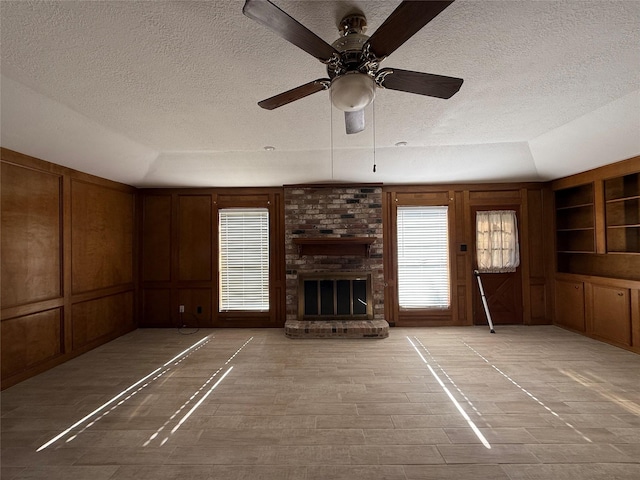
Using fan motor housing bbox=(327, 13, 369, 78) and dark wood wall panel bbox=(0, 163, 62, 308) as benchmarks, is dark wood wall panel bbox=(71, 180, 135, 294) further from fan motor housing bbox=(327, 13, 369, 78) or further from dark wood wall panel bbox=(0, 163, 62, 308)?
fan motor housing bbox=(327, 13, 369, 78)

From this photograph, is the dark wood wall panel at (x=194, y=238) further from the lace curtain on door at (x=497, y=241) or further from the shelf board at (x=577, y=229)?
the shelf board at (x=577, y=229)

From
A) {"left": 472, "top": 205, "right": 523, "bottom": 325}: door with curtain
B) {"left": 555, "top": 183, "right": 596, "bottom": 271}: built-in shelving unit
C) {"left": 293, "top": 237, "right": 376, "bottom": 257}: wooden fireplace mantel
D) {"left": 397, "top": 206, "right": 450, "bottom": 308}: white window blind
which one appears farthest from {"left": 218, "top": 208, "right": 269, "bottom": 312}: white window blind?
{"left": 555, "top": 183, "right": 596, "bottom": 271}: built-in shelving unit

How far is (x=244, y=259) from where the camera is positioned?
5.23 m

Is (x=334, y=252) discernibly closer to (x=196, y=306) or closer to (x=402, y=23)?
(x=196, y=306)

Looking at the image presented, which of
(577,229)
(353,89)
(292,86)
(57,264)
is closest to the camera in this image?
(353,89)

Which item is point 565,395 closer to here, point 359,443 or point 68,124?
point 359,443

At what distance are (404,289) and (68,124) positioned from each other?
16.4ft

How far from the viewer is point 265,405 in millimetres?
2631

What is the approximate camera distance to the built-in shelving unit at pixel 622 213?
409 cm

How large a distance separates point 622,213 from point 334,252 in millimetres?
4192

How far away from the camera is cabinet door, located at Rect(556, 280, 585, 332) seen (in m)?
4.52

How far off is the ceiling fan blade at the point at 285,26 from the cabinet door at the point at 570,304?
17.2ft

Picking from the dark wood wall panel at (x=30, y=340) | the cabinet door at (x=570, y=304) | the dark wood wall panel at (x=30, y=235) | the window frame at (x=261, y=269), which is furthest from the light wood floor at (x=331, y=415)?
the window frame at (x=261, y=269)

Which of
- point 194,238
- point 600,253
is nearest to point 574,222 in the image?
point 600,253
